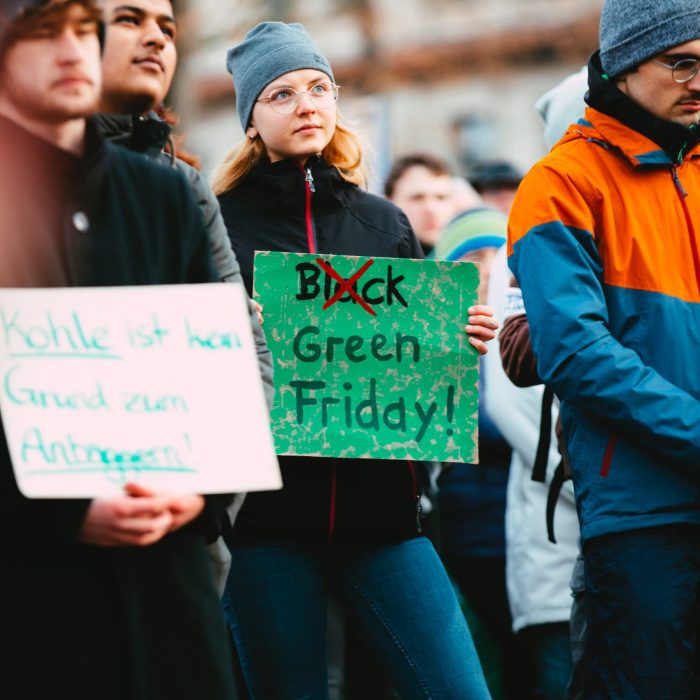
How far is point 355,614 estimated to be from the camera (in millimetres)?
3955

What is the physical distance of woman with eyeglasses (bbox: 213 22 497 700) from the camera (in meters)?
3.86

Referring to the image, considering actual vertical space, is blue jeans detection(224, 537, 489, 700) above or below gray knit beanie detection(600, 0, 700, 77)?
below

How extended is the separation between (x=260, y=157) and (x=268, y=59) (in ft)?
0.91

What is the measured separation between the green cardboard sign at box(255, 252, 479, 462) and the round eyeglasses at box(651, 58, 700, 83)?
0.70m

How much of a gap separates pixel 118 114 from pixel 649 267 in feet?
4.34

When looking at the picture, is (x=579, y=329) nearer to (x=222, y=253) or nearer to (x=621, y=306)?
(x=621, y=306)

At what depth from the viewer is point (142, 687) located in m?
2.71

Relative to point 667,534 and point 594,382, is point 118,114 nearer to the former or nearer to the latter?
point 594,382

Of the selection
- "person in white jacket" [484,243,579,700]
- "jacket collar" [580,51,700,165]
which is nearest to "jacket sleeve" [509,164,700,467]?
"jacket collar" [580,51,700,165]

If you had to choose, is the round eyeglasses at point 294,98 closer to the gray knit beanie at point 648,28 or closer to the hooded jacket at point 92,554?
the gray knit beanie at point 648,28

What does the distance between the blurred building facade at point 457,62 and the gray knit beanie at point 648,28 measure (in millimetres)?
28083

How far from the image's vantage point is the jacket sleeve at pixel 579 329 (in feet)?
11.5

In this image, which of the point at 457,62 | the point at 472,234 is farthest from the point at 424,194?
the point at 457,62

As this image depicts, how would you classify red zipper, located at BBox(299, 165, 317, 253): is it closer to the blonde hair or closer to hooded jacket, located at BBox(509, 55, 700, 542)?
the blonde hair
